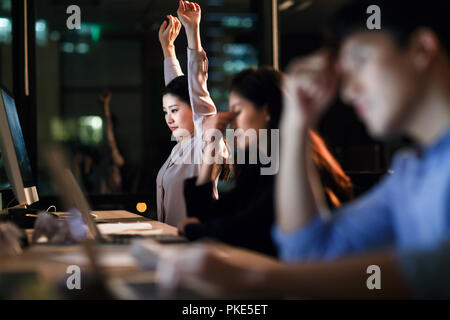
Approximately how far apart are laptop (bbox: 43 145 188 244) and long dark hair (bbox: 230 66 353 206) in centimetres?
45

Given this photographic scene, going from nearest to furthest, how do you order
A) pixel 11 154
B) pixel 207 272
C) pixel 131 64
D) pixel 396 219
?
pixel 207 272 → pixel 396 219 → pixel 11 154 → pixel 131 64

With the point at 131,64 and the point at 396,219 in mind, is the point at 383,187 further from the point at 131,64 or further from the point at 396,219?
the point at 131,64

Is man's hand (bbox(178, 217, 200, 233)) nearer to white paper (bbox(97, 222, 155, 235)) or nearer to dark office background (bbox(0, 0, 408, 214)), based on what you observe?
white paper (bbox(97, 222, 155, 235))

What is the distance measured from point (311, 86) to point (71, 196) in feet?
2.85

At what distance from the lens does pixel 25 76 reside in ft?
12.4

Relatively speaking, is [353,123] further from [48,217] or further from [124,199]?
[48,217]

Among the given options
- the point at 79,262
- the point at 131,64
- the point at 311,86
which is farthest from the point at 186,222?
the point at 131,64

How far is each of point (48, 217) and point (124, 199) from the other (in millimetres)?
2190

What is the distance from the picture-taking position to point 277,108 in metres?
1.69

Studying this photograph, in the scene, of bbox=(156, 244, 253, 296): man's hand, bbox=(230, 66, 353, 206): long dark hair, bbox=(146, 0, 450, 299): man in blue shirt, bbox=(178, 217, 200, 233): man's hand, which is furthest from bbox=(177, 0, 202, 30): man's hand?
bbox=(156, 244, 253, 296): man's hand

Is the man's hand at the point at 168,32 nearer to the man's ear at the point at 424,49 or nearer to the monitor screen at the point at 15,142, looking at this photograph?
the monitor screen at the point at 15,142

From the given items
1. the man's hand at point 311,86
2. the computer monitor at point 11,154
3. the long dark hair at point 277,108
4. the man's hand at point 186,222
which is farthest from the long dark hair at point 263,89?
the computer monitor at point 11,154

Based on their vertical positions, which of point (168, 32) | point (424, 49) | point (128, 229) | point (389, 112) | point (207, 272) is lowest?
point (128, 229)

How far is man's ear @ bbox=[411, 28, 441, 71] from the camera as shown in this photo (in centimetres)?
100
